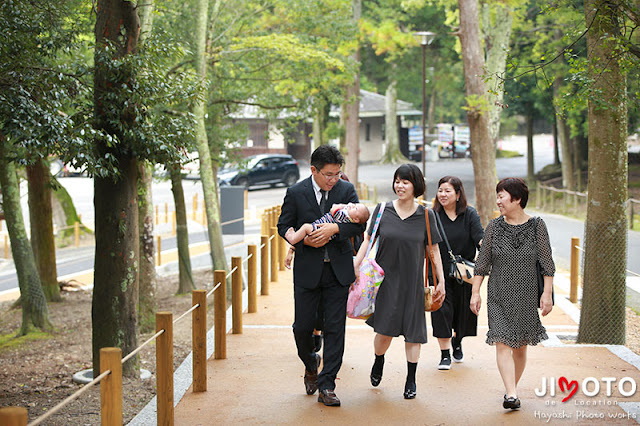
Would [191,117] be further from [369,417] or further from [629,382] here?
[629,382]

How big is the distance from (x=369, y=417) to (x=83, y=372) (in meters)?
5.77

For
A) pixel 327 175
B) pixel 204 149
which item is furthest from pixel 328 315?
pixel 204 149

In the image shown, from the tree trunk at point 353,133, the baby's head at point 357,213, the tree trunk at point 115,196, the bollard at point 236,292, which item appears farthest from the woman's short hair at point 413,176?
the tree trunk at point 353,133

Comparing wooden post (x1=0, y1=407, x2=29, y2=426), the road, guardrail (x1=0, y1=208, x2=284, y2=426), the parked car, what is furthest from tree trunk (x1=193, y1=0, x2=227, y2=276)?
the parked car

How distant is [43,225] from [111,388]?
13355 mm

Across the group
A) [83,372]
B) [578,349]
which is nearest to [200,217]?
[83,372]

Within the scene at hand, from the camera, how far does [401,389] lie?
6582 millimetres

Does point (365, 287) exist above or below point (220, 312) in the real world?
above

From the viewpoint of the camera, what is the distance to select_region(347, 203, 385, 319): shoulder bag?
609 cm

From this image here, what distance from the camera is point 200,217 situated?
1304 inches

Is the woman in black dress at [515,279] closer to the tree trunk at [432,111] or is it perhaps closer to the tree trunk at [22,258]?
the tree trunk at [22,258]

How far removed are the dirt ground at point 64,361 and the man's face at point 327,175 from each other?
3941 mm

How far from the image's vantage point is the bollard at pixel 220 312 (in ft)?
24.2

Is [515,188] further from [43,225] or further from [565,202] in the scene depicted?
[565,202]
